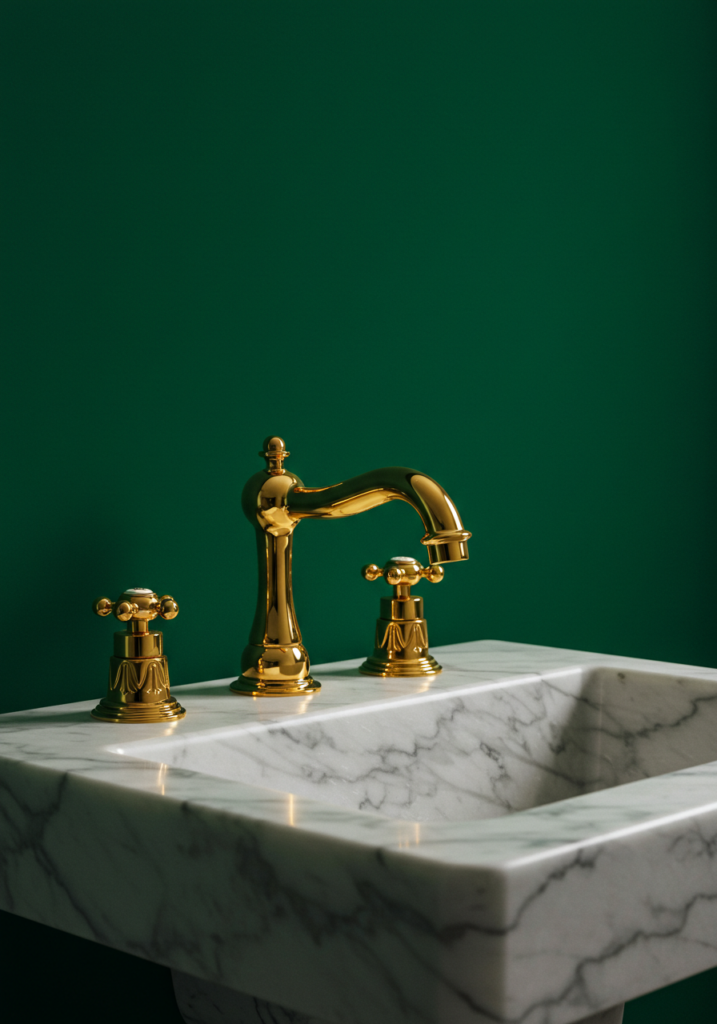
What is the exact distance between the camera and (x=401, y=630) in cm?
104

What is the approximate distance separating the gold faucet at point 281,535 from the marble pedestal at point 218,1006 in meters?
0.21

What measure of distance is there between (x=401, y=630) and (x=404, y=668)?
0.10ft

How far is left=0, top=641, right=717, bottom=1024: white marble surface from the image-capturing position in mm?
559

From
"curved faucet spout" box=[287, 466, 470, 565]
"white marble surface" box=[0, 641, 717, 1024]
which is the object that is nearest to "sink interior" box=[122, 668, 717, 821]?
"white marble surface" box=[0, 641, 717, 1024]

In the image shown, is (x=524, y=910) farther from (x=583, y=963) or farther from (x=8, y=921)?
(x=8, y=921)

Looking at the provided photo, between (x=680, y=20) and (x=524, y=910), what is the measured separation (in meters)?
1.23

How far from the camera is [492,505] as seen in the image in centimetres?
130

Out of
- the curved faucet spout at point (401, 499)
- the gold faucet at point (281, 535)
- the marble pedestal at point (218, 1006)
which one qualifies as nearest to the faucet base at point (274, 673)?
the gold faucet at point (281, 535)

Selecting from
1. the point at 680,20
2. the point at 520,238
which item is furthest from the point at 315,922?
the point at 680,20

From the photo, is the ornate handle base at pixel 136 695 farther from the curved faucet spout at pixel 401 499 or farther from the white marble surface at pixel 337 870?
the curved faucet spout at pixel 401 499

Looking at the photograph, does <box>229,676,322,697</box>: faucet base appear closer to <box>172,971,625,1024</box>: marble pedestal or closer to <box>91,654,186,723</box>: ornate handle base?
<box>91,654,186,723</box>: ornate handle base

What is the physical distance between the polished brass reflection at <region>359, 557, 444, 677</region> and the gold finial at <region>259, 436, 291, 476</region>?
5.0 inches

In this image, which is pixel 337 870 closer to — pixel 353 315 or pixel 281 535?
pixel 281 535

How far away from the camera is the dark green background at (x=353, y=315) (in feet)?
3.12
